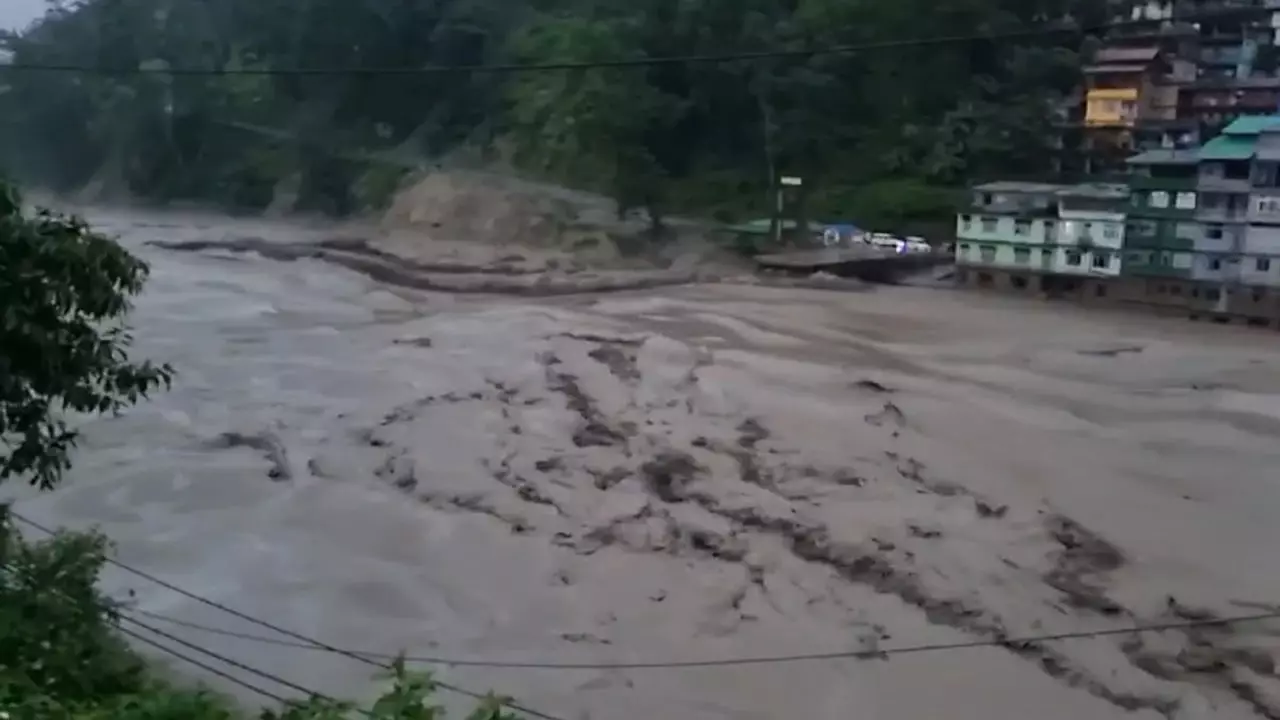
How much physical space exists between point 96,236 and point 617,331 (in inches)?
115

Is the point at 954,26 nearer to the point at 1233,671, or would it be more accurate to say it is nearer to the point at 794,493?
the point at 794,493

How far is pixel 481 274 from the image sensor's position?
5.87 metres

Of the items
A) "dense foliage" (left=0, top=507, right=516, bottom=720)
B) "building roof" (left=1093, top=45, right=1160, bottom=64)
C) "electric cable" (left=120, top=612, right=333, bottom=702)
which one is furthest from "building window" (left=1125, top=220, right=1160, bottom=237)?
"electric cable" (left=120, top=612, right=333, bottom=702)

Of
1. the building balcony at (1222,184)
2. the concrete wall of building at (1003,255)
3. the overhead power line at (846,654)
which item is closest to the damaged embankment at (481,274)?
the concrete wall of building at (1003,255)

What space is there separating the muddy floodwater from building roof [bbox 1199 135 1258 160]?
51 centimetres

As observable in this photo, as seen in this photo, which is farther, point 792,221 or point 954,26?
point 792,221

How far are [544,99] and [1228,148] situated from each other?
2851 mm

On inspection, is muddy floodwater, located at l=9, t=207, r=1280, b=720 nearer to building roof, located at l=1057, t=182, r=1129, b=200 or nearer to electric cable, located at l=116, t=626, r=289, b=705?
electric cable, located at l=116, t=626, r=289, b=705

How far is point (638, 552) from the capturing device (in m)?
3.62

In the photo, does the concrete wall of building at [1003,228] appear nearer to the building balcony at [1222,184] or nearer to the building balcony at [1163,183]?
the building balcony at [1163,183]

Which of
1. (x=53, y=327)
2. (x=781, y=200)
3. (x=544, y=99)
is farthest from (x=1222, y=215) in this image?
(x=53, y=327)

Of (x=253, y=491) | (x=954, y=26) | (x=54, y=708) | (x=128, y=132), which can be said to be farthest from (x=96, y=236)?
(x=128, y=132)

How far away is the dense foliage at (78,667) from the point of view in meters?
1.79

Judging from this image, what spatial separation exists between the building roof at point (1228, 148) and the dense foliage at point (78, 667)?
8.54 ft
